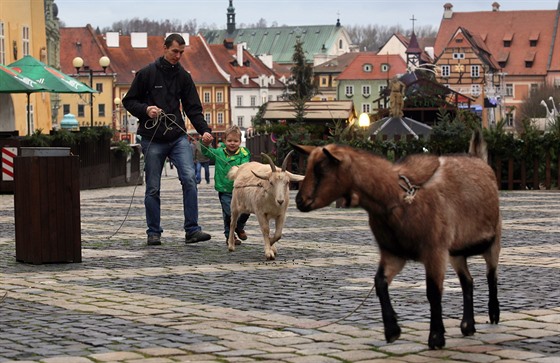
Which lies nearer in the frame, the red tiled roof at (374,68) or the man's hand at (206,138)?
the man's hand at (206,138)

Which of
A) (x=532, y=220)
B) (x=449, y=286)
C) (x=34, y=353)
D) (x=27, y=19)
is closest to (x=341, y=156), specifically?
(x=34, y=353)

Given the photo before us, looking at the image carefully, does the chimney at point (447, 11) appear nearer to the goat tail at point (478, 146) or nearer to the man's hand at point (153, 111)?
the man's hand at point (153, 111)

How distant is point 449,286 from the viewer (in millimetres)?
10062

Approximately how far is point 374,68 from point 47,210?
14422 centimetres

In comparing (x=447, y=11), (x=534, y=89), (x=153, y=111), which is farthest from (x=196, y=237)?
(x=447, y=11)

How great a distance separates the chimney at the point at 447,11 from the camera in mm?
143750

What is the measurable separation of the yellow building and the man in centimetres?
3003

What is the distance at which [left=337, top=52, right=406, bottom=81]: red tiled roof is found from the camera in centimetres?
15488

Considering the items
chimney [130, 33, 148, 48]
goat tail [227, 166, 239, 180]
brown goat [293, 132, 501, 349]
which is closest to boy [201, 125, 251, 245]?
goat tail [227, 166, 239, 180]

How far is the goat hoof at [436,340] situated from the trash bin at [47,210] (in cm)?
586

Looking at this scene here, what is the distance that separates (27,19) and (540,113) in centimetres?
6164

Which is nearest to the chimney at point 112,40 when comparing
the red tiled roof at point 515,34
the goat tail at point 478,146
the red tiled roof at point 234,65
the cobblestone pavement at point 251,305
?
the red tiled roof at point 234,65

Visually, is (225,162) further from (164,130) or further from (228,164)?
(164,130)

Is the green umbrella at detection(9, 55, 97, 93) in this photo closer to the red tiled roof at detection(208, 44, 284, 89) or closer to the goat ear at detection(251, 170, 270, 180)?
the goat ear at detection(251, 170, 270, 180)
